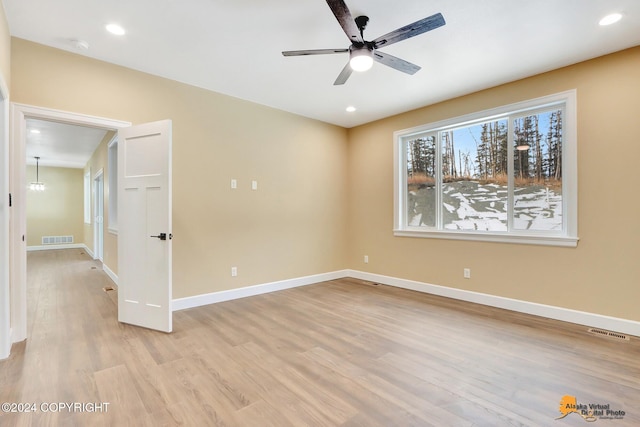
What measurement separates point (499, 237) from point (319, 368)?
9.18ft

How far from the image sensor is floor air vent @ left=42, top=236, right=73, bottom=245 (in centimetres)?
909

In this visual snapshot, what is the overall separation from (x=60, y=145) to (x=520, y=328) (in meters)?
8.83

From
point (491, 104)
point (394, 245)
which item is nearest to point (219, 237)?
point (394, 245)

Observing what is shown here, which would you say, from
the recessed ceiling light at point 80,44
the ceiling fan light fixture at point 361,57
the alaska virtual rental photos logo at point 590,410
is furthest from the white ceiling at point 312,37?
the alaska virtual rental photos logo at point 590,410

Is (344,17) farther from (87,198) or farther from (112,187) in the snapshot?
(87,198)

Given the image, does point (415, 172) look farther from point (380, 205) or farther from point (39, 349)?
point (39, 349)

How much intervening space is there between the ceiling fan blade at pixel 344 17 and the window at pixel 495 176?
2.51 metres

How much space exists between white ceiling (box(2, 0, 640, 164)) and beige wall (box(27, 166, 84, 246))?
8637 mm

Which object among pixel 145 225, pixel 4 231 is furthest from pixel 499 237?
pixel 4 231

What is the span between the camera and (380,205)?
16.7 ft

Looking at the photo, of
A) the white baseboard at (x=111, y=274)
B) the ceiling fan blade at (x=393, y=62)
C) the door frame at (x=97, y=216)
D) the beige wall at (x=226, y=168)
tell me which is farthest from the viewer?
the door frame at (x=97, y=216)

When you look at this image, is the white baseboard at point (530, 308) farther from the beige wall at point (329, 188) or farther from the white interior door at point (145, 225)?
the white interior door at point (145, 225)

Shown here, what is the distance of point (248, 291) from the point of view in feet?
13.9

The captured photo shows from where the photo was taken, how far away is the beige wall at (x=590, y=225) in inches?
114
